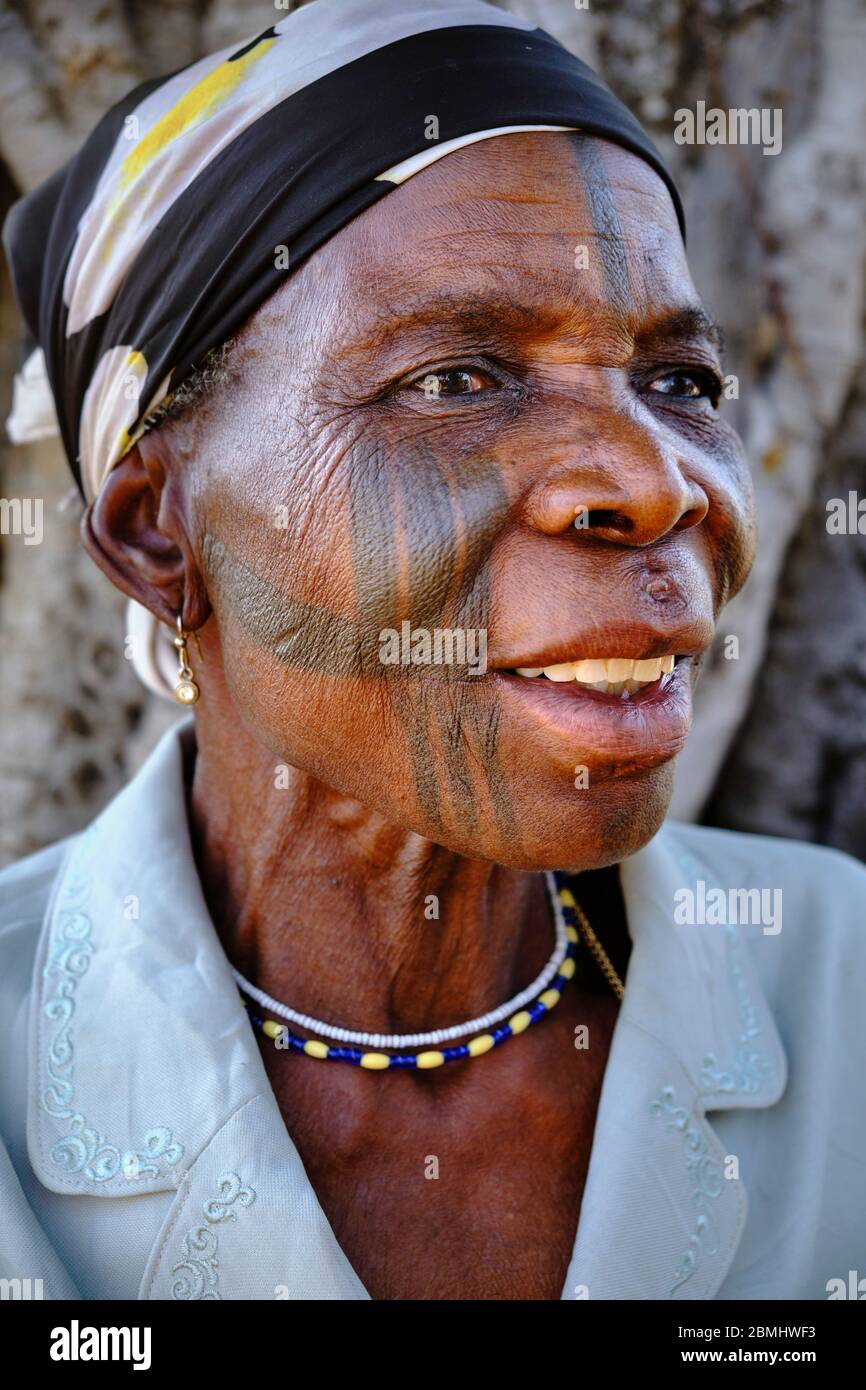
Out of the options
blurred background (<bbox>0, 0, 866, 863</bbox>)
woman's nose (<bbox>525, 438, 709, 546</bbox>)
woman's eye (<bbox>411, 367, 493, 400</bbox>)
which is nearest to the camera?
woman's nose (<bbox>525, 438, 709, 546</bbox>)

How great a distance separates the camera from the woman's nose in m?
1.48

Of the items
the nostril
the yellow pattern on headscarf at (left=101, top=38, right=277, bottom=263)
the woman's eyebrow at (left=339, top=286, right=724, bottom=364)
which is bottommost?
the nostril

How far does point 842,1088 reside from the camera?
6.64 feet

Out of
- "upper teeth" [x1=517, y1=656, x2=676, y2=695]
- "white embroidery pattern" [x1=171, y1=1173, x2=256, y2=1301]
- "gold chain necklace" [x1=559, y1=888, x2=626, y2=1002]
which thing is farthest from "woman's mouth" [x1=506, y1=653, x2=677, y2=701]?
"white embroidery pattern" [x1=171, y1=1173, x2=256, y2=1301]

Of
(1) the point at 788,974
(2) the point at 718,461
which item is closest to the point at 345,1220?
(1) the point at 788,974

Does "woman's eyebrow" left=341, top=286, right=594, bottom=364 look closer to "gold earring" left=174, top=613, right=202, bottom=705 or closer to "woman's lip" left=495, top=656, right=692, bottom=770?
"woman's lip" left=495, top=656, right=692, bottom=770

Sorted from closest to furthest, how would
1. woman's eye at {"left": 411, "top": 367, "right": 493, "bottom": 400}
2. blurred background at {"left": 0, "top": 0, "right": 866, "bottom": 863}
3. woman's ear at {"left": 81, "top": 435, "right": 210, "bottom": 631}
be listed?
woman's eye at {"left": 411, "top": 367, "right": 493, "bottom": 400}
woman's ear at {"left": 81, "top": 435, "right": 210, "bottom": 631}
blurred background at {"left": 0, "top": 0, "right": 866, "bottom": 863}

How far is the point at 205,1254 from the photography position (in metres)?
1.60

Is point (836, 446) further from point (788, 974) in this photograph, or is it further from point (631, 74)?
point (788, 974)

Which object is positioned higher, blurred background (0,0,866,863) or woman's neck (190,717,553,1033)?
blurred background (0,0,866,863)

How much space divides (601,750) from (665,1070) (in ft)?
2.11

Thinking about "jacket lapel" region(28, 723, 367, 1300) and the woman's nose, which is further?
"jacket lapel" region(28, 723, 367, 1300)

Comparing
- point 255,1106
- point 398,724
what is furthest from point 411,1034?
point 398,724

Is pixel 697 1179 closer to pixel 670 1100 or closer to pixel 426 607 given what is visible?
pixel 670 1100
